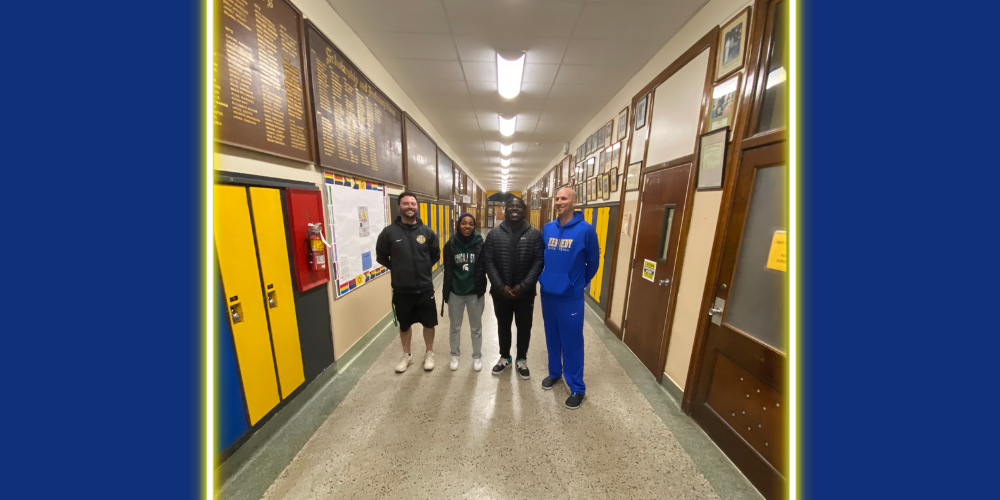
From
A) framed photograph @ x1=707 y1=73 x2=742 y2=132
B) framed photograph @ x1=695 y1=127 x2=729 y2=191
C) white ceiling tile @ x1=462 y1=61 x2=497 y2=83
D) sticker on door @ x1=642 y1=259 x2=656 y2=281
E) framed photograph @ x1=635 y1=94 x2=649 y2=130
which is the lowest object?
sticker on door @ x1=642 y1=259 x2=656 y2=281

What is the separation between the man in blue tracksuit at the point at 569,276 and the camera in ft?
5.95

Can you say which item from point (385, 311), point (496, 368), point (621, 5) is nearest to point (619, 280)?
point (496, 368)

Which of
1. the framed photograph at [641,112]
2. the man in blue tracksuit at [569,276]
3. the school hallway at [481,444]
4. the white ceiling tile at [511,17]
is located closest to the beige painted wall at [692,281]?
the school hallway at [481,444]

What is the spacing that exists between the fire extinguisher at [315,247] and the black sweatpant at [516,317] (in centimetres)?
127

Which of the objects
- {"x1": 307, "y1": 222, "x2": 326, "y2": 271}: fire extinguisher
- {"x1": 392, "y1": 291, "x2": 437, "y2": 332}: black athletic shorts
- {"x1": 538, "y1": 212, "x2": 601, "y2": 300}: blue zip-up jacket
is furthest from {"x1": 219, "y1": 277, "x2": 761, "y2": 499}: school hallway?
{"x1": 307, "y1": 222, "x2": 326, "y2": 271}: fire extinguisher

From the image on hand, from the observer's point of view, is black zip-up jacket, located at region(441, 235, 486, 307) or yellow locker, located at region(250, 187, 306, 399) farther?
black zip-up jacket, located at region(441, 235, 486, 307)

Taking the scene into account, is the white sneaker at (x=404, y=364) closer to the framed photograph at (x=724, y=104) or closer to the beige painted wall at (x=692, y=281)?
the beige painted wall at (x=692, y=281)

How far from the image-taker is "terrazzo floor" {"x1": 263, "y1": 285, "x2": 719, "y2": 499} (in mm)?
1348

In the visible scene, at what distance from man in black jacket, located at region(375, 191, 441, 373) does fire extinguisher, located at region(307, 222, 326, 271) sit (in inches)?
14.1

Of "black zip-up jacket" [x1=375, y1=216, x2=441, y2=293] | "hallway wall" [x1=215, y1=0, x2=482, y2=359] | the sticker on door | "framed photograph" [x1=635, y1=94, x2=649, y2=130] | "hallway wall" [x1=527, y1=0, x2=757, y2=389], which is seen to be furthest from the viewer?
"framed photograph" [x1=635, y1=94, x2=649, y2=130]

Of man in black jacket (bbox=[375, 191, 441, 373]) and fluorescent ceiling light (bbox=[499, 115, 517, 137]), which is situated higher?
fluorescent ceiling light (bbox=[499, 115, 517, 137])

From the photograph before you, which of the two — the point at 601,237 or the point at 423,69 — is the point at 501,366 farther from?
the point at 423,69
